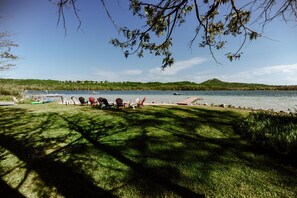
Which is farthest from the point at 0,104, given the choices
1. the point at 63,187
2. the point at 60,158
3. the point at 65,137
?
the point at 63,187

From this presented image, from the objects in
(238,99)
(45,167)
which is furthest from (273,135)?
(238,99)

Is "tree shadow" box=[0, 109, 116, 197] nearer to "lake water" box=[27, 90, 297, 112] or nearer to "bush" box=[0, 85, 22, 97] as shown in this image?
"lake water" box=[27, 90, 297, 112]

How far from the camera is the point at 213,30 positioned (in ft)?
25.0

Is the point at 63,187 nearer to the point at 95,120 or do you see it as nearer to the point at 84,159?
the point at 84,159

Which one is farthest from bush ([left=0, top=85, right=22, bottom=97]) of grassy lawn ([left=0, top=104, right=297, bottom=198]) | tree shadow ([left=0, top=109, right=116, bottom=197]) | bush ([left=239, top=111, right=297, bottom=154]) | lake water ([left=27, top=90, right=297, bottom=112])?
bush ([left=239, top=111, right=297, bottom=154])

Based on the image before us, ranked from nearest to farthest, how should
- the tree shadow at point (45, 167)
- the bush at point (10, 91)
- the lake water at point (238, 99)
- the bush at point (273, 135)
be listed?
the tree shadow at point (45, 167)
the bush at point (273, 135)
the bush at point (10, 91)
the lake water at point (238, 99)

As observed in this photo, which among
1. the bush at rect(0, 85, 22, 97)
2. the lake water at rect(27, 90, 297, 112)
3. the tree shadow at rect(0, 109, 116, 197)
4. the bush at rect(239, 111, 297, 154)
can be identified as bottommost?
the lake water at rect(27, 90, 297, 112)

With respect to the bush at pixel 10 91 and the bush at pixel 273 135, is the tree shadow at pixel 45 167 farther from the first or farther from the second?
the bush at pixel 10 91

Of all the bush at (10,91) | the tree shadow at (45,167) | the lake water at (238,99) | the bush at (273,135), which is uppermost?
the bush at (10,91)

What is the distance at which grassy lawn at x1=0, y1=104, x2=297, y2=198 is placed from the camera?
5180 millimetres

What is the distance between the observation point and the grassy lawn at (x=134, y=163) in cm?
518

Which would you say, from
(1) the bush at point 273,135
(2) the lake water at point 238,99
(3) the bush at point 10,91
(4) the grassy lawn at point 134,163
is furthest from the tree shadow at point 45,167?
(3) the bush at point 10,91

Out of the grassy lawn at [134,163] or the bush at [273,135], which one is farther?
the bush at [273,135]

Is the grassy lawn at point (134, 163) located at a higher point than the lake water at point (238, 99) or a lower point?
higher
